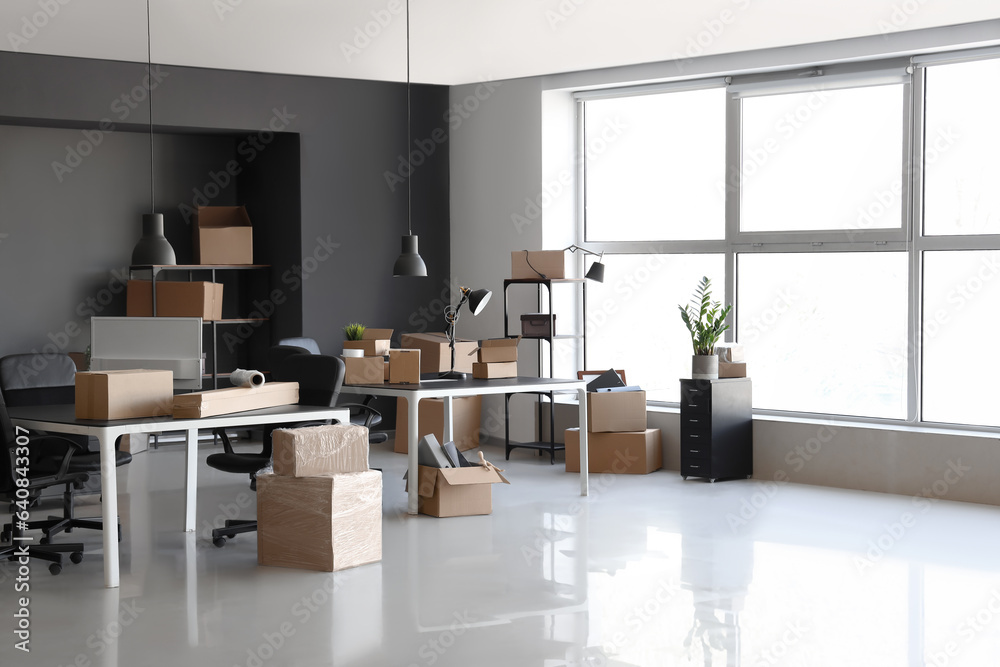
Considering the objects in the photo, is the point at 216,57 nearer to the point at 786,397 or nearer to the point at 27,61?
the point at 27,61

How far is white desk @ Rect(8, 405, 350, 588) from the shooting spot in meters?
4.20

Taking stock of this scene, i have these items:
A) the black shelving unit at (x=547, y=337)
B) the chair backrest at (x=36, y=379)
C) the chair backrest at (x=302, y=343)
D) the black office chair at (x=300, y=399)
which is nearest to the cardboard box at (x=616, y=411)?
the black shelving unit at (x=547, y=337)

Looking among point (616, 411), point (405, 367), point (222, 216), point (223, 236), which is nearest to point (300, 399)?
point (405, 367)

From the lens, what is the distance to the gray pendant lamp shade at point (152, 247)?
5.54 m

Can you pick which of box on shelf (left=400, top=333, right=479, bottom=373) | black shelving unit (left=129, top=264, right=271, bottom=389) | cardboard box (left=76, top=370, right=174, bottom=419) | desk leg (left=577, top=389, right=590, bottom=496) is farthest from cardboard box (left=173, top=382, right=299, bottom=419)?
black shelving unit (left=129, top=264, right=271, bottom=389)

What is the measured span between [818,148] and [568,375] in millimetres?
2622

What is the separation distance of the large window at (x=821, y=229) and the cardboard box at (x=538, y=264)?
0.71 meters

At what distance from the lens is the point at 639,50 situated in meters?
6.95

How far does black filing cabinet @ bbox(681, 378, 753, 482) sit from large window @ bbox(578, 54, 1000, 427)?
0.55 meters

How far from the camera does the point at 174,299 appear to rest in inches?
304

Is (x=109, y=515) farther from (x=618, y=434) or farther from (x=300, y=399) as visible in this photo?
(x=618, y=434)

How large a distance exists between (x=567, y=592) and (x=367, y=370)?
7.39 ft

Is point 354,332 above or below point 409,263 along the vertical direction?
below

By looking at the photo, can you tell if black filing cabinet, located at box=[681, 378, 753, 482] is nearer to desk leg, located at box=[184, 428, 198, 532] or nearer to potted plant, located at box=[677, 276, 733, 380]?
potted plant, located at box=[677, 276, 733, 380]
